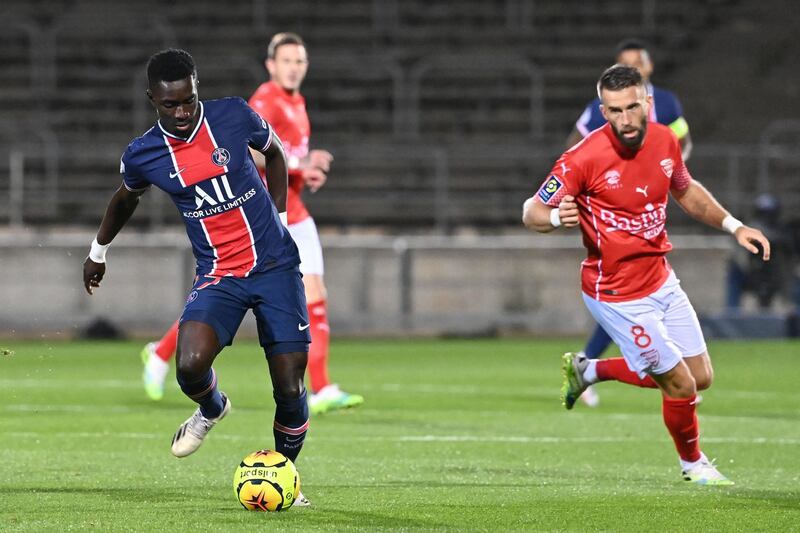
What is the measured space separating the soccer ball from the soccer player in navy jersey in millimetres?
188

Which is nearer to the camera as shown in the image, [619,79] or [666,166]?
[619,79]

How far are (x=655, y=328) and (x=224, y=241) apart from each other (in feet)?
7.24

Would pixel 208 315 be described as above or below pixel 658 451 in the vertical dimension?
above

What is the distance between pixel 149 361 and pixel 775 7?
16509 millimetres

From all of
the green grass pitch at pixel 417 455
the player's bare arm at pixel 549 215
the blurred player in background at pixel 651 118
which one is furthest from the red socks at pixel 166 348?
the player's bare arm at pixel 549 215

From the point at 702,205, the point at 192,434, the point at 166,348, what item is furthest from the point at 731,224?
the point at 166,348

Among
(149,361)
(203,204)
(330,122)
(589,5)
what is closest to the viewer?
(203,204)

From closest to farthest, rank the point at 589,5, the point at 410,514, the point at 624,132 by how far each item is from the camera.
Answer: the point at 410,514 < the point at 624,132 < the point at 589,5

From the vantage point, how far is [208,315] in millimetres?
6430

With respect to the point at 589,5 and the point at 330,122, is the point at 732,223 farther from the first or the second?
the point at 589,5

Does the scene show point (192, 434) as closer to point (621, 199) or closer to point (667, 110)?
point (621, 199)

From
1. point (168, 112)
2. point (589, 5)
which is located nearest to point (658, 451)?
point (168, 112)

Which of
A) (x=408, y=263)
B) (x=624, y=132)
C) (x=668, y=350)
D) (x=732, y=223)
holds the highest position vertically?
(x=624, y=132)

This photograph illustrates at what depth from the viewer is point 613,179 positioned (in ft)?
23.6
